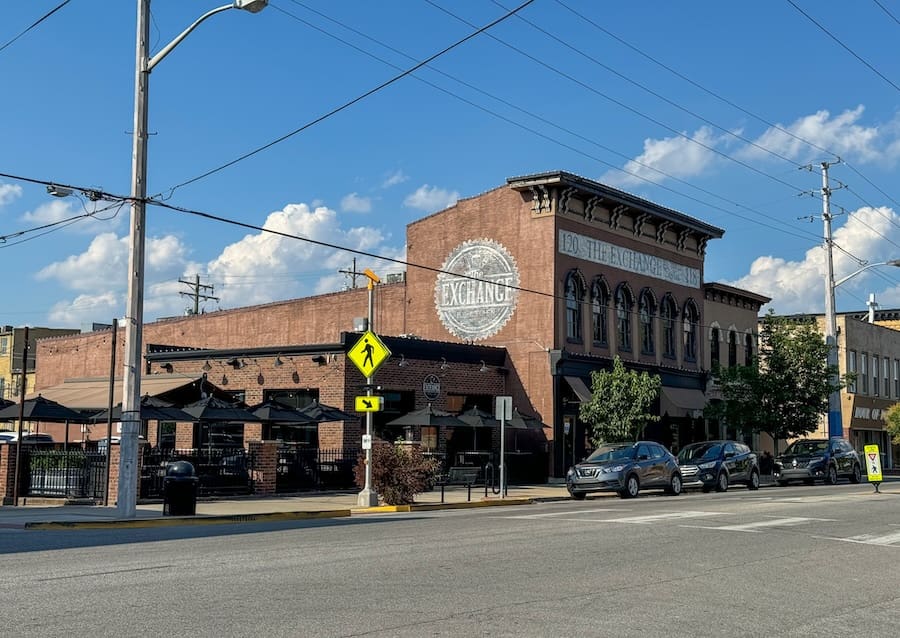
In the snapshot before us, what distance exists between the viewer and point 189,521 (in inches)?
752

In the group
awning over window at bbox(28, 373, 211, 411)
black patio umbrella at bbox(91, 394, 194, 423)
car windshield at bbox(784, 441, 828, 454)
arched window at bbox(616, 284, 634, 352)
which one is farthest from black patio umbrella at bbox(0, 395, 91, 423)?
car windshield at bbox(784, 441, 828, 454)

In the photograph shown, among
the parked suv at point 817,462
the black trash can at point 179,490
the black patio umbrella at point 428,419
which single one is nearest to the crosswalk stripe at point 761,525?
the black trash can at point 179,490

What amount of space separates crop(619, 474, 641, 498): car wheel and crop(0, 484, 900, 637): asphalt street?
10061mm

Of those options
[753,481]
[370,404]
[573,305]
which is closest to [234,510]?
[370,404]

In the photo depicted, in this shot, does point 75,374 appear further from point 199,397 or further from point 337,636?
point 337,636

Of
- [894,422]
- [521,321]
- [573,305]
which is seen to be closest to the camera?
[521,321]

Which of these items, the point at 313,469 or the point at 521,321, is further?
the point at 521,321

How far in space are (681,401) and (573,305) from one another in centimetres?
763

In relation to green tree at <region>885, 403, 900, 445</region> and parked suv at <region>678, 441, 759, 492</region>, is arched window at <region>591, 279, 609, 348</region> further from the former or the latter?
green tree at <region>885, 403, 900, 445</region>

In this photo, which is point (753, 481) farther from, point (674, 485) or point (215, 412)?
point (215, 412)

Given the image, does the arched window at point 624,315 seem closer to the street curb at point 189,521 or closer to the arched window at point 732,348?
the arched window at point 732,348

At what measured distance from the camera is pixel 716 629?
805 centimetres

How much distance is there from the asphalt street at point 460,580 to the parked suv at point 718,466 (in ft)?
45.7

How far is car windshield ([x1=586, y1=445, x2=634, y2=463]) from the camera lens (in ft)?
91.4
